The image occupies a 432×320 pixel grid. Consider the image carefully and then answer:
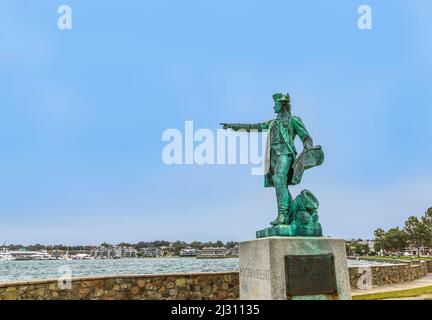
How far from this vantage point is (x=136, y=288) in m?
9.63

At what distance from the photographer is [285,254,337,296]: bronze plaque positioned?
209 inches

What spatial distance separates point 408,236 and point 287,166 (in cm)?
7287

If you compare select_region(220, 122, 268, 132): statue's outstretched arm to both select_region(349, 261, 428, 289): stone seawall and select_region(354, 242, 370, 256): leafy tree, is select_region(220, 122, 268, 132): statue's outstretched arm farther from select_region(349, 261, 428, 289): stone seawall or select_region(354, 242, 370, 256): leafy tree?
select_region(354, 242, 370, 256): leafy tree

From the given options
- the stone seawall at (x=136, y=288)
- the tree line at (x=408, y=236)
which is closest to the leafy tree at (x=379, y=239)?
the tree line at (x=408, y=236)

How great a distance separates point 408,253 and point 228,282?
95.8 meters

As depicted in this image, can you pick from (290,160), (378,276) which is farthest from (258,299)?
(378,276)

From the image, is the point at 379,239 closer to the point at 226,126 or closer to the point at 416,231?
the point at 416,231

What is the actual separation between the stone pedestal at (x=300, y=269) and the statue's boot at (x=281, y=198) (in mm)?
419

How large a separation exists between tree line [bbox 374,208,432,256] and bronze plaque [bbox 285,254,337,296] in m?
63.8

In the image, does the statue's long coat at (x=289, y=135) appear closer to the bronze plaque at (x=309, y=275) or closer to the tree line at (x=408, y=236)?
the bronze plaque at (x=309, y=275)

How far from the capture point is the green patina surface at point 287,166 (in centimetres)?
577

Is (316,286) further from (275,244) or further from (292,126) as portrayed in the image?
(292,126)

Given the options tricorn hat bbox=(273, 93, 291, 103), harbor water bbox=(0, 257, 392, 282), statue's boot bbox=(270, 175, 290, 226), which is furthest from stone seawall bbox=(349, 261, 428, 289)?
tricorn hat bbox=(273, 93, 291, 103)

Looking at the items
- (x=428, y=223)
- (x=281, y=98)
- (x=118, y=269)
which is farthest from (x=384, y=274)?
(x=428, y=223)
